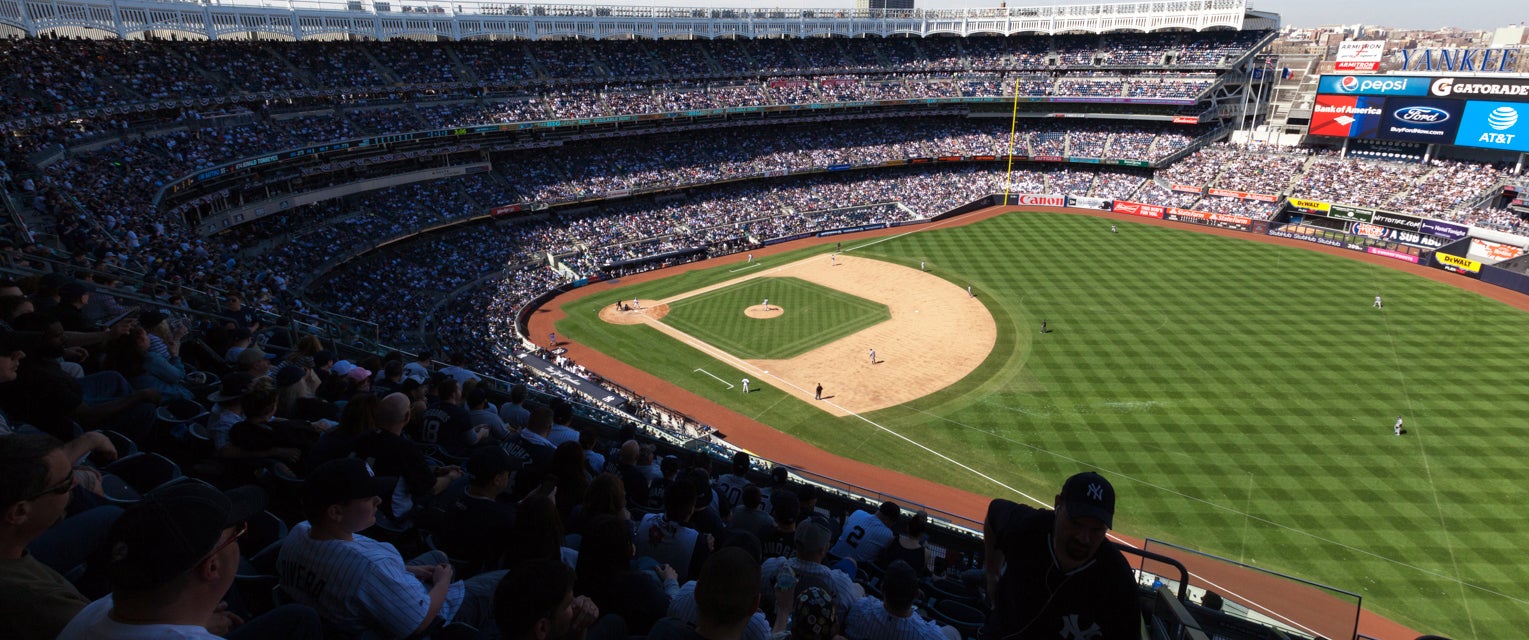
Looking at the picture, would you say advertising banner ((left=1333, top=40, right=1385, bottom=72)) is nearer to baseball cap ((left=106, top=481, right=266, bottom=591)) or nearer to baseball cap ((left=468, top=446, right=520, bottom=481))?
baseball cap ((left=468, top=446, right=520, bottom=481))

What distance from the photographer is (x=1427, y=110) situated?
51375 mm

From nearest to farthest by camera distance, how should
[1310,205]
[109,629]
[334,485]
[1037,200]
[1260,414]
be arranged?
[109,629]
[334,485]
[1260,414]
[1310,205]
[1037,200]

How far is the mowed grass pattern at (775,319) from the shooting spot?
3622 centimetres

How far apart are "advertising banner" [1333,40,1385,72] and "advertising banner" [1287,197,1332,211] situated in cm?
1093

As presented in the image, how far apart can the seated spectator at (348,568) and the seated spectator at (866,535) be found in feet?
17.4

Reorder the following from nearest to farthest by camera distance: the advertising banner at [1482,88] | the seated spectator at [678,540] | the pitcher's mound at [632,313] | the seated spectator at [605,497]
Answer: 1. the seated spectator at [605,497]
2. the seated spectator at [678,540]
3. the pitcher's mound at [632,313]
4. the advertising banner at [1482,88]

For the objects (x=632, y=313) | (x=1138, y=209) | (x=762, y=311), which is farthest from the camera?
(x=1138, y=209)

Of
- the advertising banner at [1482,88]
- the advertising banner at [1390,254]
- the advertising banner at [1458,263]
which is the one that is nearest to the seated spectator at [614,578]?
the advertising banner at [1458,263]

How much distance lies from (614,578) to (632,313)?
118 ft

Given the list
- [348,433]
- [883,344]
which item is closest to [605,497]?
[348,433]

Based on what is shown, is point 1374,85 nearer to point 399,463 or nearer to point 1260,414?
point 1260,414

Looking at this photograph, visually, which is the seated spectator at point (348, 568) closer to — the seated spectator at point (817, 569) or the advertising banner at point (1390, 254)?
the seated spectator at point (817, 569)

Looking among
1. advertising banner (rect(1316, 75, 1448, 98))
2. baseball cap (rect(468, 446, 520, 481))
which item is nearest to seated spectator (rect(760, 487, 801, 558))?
baseball cap (rect(468, 446, 520, 481))

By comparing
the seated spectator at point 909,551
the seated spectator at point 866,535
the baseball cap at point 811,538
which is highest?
the baseball cap at point 811,538
